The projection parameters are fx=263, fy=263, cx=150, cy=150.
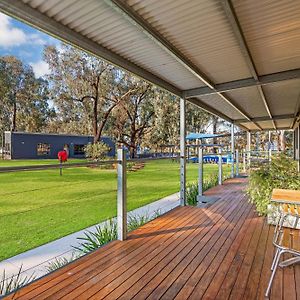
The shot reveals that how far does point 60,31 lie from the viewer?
2443mm

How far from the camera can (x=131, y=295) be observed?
2090 mm

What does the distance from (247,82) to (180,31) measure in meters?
Answer: 2.24

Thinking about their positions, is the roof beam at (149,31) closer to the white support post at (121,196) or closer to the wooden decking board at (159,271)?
the white support post at (121,196)

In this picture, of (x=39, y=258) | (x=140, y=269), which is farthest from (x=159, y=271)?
(x=39, y=258)

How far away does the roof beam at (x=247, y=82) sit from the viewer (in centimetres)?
409

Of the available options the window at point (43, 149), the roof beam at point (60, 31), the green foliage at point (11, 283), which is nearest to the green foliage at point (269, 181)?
the roof beam at point (60, 31)

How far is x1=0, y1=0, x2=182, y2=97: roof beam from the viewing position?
2.04 metres

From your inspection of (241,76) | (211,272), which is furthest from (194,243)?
(241,76)

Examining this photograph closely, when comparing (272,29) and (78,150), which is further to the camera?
(78,150)

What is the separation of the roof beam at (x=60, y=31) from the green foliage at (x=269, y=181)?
2.65m

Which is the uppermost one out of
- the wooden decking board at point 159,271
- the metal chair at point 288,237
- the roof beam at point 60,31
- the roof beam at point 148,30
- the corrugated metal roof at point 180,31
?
the corrugated metal roof at point 180,31

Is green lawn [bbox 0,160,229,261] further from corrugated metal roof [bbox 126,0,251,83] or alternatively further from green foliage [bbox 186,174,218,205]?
corrugated metal roof [bbox 126,0,251,83]

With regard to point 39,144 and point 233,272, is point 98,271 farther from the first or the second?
point 39,144

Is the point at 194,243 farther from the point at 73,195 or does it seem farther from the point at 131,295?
the point at 73,195
